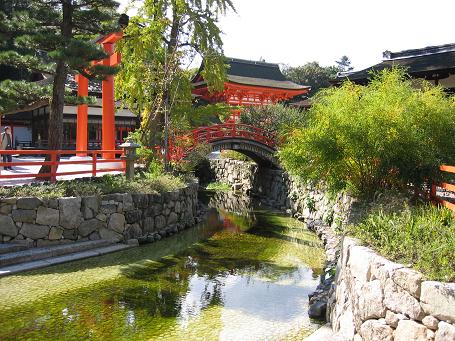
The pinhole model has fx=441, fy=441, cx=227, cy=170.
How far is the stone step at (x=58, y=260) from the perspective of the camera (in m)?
8.04

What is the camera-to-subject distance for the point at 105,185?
35.6 ft

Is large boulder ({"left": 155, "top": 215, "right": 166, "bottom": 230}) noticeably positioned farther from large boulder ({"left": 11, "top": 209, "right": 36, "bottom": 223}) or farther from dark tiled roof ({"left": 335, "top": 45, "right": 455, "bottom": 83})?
dark tiled roof ({"left": 335, "top": 45, "right": 455, "bottom": 83})

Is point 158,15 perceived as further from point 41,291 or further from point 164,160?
point 41,291

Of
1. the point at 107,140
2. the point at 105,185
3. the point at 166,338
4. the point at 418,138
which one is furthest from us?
the point at 107,140

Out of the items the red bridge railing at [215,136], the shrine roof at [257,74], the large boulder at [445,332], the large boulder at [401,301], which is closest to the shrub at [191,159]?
the red bridge railing at [215,136]

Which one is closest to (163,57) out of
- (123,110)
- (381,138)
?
(381,138)

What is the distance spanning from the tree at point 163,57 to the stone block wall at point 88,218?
4.02 metres

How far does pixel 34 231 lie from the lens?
9.23m

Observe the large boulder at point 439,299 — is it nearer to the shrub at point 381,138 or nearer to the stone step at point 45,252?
the shrub at point 381,138

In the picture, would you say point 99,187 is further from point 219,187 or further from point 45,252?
point 219,187

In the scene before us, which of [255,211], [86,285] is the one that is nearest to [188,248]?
[86,285]

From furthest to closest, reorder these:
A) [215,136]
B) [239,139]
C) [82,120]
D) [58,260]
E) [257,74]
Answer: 1. [257,74]
2. [239,139]
3. [215,136]
4. [82,120]
5. [58,260]

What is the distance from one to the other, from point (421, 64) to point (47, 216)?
38.0 feet

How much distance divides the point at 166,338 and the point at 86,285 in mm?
2532
